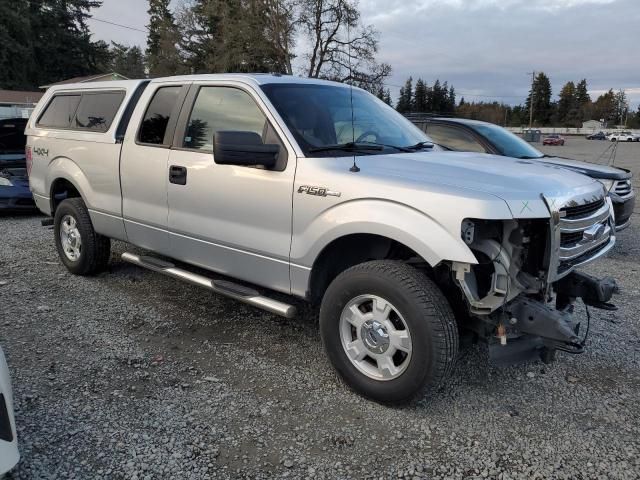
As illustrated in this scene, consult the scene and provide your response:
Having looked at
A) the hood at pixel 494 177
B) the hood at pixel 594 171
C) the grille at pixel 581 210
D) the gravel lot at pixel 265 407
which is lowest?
the gravel lot at pixel 265 407

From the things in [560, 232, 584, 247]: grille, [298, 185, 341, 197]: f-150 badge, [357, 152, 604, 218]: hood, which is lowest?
[560, 232, 584, 247]: grille

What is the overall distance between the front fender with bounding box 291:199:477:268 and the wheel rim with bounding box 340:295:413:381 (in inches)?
15.7

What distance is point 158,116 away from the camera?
4.59 m

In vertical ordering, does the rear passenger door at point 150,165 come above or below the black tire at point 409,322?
above

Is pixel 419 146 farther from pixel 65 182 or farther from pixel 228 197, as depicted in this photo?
pixel 65 182

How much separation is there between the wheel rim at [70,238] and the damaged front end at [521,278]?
4107 mm

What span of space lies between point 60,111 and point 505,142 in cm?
576

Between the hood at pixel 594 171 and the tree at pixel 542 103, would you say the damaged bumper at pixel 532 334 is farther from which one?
the tree at pixel 542 103

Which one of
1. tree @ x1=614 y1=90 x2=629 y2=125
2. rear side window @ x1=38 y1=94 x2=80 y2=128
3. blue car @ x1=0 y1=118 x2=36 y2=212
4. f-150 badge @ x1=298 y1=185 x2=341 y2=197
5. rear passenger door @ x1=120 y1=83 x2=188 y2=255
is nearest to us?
f-150 badge @ x1=298 y1=185 x2=341 y2=197

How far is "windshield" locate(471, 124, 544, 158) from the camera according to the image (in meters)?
7.34

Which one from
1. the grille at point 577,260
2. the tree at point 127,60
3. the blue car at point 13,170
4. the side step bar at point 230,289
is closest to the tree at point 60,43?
the tree at point 127,60

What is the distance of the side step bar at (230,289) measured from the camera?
3.58 m

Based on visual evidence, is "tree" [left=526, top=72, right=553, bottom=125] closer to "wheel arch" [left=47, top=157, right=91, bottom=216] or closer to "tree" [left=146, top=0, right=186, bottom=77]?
"tree" [left=146, top=0, right=186, bottom=77]

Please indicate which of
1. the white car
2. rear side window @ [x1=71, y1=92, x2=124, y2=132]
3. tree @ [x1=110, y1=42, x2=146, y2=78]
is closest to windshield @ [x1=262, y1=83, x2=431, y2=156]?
rear side window @ [x1=71, y1=92, x2=124, y2=132]
